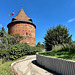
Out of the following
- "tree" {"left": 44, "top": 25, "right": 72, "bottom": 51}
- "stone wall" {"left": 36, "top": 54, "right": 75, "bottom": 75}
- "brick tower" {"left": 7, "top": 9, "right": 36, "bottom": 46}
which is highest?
"brick tower" {"left": 7, "top": 9, "right": 36, "bottom": 46}

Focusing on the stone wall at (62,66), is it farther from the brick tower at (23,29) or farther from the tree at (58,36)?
the brick tower at (23,29)

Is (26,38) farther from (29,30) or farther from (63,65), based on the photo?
(63,65)

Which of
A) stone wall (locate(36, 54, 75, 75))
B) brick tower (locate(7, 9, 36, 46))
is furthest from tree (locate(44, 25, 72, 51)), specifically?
brick tower (locate(7, 9, 36, 46))

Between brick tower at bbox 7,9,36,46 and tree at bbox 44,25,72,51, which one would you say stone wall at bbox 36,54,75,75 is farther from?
brick tower at bbox 7,9,36,46

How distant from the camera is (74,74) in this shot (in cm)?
332

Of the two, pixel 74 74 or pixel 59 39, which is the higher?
pixel 59 39

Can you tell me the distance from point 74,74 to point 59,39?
463 inches

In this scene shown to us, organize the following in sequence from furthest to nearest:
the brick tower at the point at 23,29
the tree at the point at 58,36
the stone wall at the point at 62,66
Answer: the brick tower at the point at 23,29, the tree at the point at 58,36, the stone wall at the point at 62,66

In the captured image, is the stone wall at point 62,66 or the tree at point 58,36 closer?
the stone wall at point 62,66

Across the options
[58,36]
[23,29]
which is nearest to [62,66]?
[58,36]

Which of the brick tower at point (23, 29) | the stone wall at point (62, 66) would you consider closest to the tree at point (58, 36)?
the stone wall at point (62, 66)

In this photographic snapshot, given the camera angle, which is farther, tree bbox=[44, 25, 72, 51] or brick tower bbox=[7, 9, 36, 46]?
brick tower bbox=[7, 9, 36, 46]

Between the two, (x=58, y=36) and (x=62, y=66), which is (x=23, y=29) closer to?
(x=58, y=36)

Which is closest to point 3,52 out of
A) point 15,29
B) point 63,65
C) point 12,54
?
point 12,54
